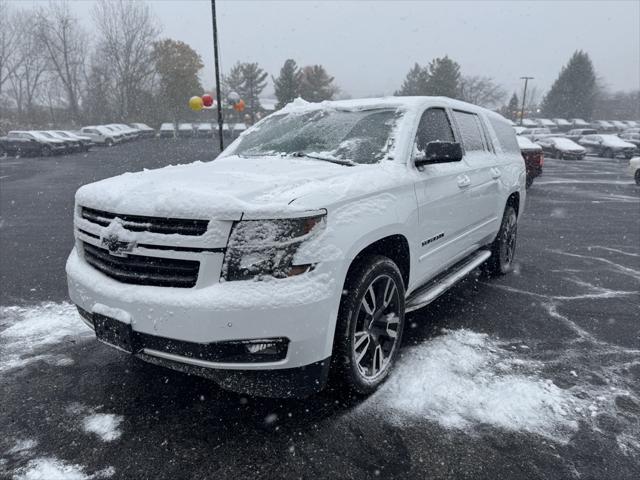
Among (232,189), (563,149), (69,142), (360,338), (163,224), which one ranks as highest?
(232,189)

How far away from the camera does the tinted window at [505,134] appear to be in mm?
5402

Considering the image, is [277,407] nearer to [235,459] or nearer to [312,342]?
[235,459]

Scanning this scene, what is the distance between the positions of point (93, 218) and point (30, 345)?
168 centimetres

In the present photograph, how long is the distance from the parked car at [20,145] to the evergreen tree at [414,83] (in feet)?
195

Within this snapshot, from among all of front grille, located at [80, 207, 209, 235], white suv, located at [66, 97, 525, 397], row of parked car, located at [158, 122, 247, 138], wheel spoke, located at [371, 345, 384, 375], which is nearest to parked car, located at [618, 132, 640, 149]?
white suv, located at [66, 97, 525, 397]

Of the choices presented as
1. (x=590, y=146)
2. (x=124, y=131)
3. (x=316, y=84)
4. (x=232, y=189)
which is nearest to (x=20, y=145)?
(x=124, y=131)

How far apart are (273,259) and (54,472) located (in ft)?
4.97

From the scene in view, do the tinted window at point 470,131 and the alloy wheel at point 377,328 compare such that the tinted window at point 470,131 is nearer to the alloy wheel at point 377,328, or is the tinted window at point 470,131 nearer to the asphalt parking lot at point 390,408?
the asphalt parking lot at point 390,408

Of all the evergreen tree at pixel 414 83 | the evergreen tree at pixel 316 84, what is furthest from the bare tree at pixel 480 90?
A: the evergreen tree at pixel 316 84

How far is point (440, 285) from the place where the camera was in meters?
3.75

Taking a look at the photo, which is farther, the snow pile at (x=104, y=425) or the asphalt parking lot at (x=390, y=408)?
the snow pile at (x=104, y=425)

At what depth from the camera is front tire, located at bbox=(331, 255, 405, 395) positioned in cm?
265

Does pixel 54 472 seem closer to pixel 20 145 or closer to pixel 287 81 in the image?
pixel 20 145

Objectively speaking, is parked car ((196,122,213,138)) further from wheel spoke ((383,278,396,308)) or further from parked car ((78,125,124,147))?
wheel spoke ((383,278,396,308))
